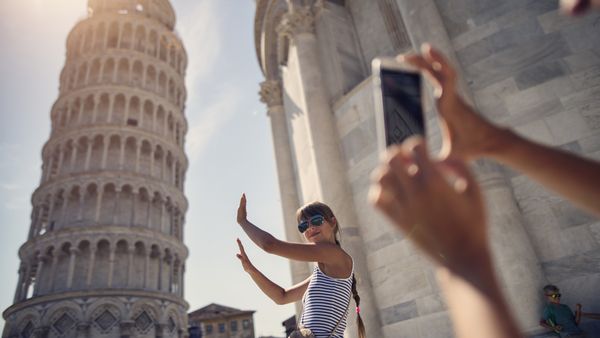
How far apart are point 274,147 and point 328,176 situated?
482cm

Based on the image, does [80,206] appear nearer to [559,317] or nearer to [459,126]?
[559,317]

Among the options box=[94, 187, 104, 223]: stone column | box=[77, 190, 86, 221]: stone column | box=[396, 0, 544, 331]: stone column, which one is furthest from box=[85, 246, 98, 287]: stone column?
box=[396, 0, 544, 331]: stone column

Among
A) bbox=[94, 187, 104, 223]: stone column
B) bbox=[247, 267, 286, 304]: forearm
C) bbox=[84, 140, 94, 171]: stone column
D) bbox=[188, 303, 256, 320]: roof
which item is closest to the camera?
bbox=[247, 267, 286, 304]: forearm

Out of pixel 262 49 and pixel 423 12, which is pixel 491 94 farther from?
pixel 262 49

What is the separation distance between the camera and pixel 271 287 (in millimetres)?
3090

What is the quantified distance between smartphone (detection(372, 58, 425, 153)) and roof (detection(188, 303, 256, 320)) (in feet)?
207

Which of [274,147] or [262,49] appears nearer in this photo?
[274,147]

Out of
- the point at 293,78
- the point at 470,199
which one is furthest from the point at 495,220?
the point at 293,78

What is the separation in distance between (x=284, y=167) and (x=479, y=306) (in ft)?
36.4

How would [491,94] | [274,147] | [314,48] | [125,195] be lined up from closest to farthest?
1. [491,94]
2. [314,48]
3. [274,147]
4. [125,195]

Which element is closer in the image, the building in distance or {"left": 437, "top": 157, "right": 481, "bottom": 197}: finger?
{"left": 437, "top": 157, "right": 481, "bottom": 197}: finger

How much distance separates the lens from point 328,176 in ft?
26.2

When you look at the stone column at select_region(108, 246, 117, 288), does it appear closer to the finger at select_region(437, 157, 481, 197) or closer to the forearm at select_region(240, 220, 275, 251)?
the forearm at select_region(240, 220, 275, 251)

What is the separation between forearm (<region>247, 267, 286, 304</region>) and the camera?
307 cm
